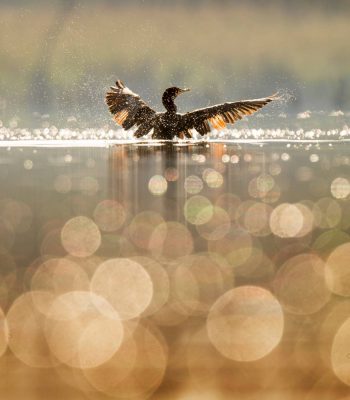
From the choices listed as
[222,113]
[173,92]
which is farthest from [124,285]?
[173,92]

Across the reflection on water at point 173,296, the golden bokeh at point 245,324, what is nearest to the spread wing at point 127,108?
the reflection on water at point 173,296

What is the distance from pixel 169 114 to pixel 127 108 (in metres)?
2.12

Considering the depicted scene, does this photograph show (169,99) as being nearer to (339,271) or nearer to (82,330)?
(339,271)

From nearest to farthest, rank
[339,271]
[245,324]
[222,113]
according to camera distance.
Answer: [245,324], [339,271], [222,113]

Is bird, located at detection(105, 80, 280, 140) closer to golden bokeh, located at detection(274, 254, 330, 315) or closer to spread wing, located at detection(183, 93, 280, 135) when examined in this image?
spread wing, located at detection(183, 93, 280, 135)

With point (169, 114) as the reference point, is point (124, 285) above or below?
below

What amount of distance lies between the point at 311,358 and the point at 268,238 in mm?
5237

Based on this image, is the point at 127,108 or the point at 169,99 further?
the point at 169,99

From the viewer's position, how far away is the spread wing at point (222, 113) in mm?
31609

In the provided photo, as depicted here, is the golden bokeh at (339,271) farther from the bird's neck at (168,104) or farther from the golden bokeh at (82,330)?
the bird's neck at (168,104)

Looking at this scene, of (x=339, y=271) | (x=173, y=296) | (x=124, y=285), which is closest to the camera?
(x=173, y=296)

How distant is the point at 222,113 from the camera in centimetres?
3200

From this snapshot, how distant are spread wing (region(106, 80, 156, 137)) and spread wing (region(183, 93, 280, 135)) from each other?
1.90 metres

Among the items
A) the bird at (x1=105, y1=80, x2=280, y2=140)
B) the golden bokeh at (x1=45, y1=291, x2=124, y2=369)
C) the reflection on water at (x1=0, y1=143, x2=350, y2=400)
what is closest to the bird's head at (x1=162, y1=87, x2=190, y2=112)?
the bird at (x1=105, y1=80, x2=280, y2=140)
